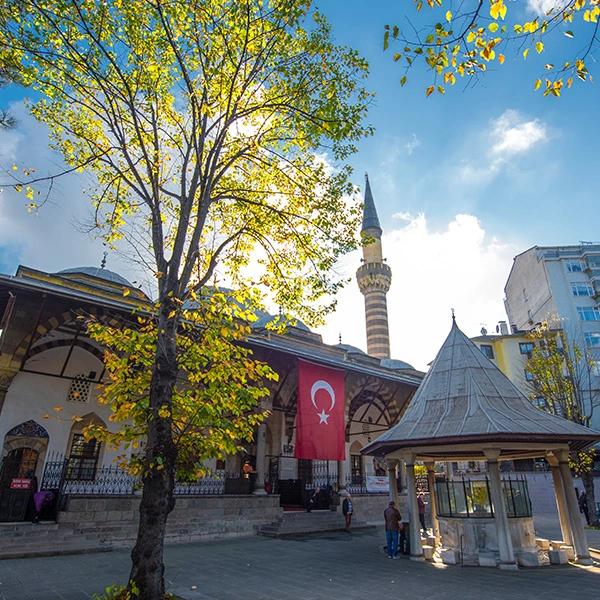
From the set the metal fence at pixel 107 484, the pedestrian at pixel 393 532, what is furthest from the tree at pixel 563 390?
the metal fence at pixel 107 484

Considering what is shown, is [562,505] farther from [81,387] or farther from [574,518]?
[81,387]

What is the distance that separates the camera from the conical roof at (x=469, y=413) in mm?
8383

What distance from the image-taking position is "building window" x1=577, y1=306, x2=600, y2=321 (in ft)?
102

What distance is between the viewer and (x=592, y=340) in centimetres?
3027

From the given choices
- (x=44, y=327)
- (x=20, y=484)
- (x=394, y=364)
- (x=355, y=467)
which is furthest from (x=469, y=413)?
(x=394, y=364)

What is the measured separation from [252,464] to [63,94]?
15765 millimetres

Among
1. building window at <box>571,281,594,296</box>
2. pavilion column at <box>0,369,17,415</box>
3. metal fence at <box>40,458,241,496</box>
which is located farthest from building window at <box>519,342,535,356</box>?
pavilion column at <box>0,369,17,415</box>

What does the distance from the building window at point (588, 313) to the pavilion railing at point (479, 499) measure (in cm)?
2671

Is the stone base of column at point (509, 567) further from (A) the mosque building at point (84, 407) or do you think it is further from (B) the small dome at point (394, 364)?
(B) the small dome at point (394, 364)

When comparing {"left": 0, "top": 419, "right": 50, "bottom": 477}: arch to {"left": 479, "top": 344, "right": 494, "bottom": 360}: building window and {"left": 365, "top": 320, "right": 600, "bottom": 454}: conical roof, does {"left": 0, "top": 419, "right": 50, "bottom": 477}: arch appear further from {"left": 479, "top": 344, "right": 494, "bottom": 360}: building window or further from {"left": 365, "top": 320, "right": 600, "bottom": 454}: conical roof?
{"left": 479, "top": 344, "right": 494, "bottom": 360}: building window

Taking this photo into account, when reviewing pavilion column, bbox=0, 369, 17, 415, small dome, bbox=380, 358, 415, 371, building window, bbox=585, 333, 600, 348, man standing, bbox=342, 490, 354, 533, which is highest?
building window, bbox=585, 333, 600, 348

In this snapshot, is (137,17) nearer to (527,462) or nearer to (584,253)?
(527,462)

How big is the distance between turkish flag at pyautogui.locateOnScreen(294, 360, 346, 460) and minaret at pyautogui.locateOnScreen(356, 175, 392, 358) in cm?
1804

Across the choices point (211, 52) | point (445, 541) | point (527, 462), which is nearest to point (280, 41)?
point (211, 52)
